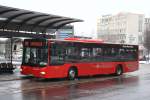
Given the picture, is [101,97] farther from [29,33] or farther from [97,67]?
[29,33]

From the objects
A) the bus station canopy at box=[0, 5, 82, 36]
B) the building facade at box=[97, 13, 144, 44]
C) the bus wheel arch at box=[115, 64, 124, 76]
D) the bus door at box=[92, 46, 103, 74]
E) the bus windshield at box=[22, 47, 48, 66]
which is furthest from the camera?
the building facade at box=[97, 13, 144, 44]

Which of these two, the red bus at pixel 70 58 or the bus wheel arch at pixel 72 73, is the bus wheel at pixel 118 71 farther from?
the bus wheel arch at pixel 72 73

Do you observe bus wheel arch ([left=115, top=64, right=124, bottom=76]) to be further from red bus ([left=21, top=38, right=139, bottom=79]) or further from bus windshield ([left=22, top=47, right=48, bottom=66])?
bus windshield ([left=22, top=47, right=48, bottom=66])

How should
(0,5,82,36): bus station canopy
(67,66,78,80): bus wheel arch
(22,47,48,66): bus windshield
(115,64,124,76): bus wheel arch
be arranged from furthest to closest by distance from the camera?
(115,64,124,76): bus wheel arch
(67,66,78,80): bus wheel arch
(0,5,82,36): bus station canopy
(22,47,48,66): bus windshield

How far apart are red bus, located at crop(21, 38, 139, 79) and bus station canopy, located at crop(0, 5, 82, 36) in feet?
6.41

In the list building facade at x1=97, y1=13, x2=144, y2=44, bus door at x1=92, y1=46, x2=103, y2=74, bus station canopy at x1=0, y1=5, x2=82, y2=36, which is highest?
building facade at x1=97, y1=13, x2=144, y2=44

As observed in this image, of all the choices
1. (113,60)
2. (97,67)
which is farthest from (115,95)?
(113,60)

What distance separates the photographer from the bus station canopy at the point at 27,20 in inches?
862

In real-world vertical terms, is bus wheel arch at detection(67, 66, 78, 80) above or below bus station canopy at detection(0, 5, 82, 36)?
below

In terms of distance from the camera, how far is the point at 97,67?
24.5m

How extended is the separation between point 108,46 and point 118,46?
4.17 ft

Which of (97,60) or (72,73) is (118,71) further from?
(72,73)

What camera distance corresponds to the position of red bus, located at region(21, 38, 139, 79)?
2061cm

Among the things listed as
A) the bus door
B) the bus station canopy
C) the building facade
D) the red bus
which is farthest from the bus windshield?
the building facade
